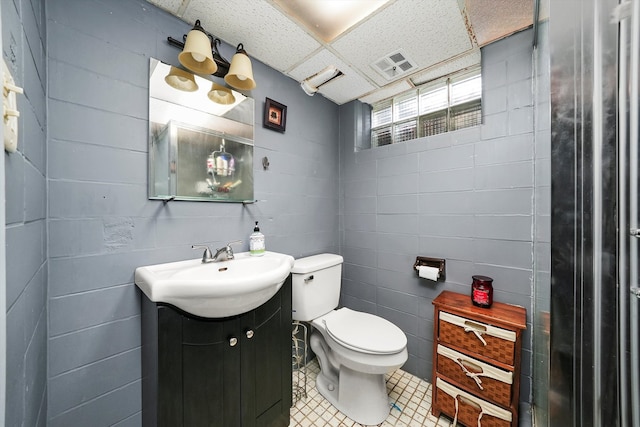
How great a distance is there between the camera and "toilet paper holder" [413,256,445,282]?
154 centimetres

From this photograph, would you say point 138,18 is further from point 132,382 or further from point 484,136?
point 484,136

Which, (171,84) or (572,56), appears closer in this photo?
(572,56)

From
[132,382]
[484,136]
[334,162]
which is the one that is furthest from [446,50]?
[132,382]

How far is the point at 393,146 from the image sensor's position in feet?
5.85

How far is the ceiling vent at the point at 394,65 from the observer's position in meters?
1.44

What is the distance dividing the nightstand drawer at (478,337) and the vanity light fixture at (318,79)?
65.9 inches

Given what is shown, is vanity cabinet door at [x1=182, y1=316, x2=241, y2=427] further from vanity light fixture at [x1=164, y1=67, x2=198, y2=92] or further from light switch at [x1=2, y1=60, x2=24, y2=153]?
vanity light fixture at [x1=164, y1=67, x2=198, y2=92]

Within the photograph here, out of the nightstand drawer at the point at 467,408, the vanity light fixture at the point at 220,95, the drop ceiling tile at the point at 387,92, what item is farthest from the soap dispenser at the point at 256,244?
the drop ceiling tile at the point at 387,92

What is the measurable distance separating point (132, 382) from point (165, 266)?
527 millimetres

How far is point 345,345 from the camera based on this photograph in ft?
4.24

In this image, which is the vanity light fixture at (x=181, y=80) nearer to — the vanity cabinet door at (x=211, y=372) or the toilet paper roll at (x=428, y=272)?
the vanity cabinet door at (x=211, y=372)

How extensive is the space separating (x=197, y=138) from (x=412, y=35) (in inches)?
50.7

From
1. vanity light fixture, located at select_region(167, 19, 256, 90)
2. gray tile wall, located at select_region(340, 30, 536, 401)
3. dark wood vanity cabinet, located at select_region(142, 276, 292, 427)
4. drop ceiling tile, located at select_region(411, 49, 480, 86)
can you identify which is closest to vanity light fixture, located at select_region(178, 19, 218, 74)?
vanity light fixture, located at select_region(167, 19, 256, 90)

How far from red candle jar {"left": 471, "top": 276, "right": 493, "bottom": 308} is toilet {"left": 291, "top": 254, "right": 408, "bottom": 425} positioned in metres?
0.47
